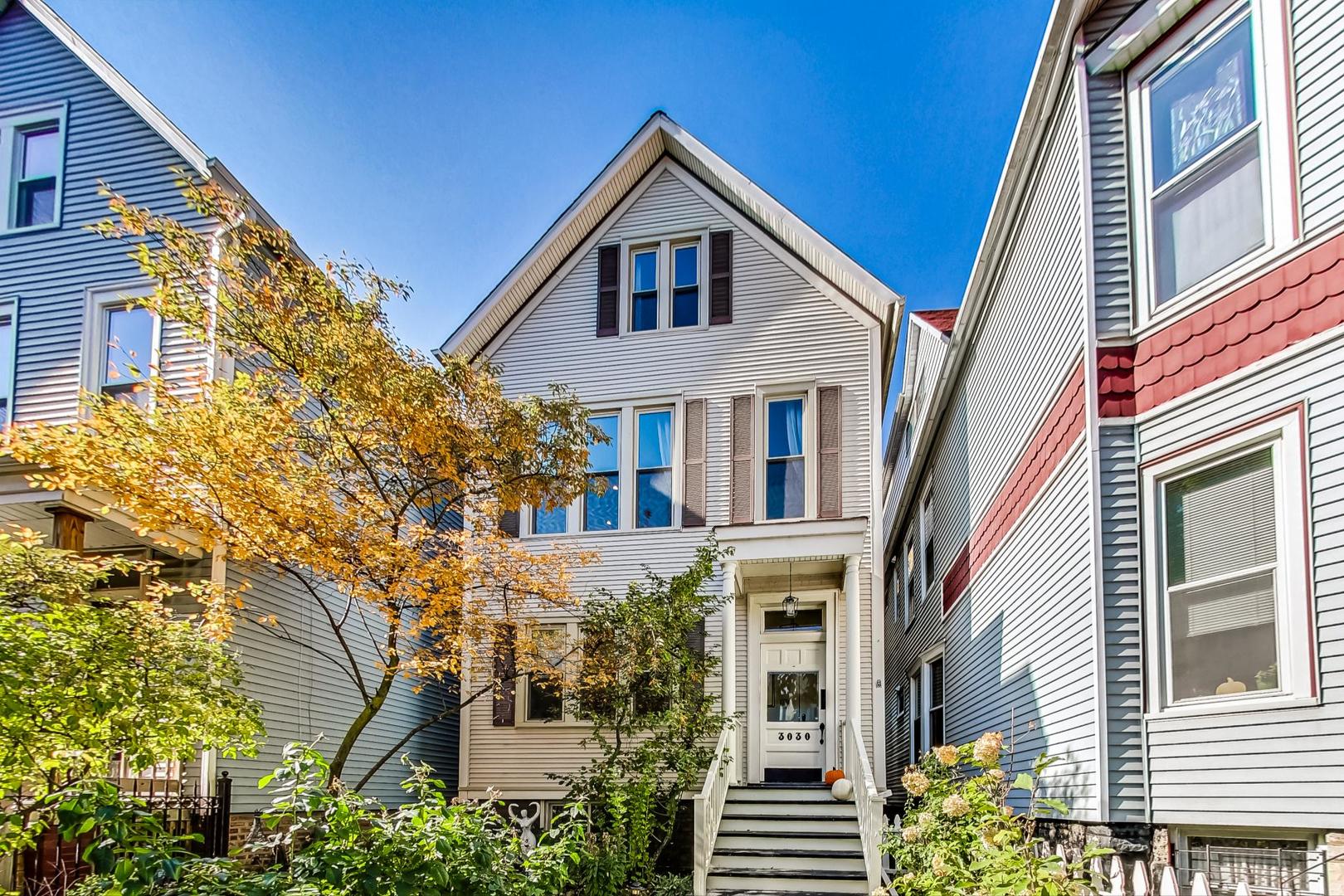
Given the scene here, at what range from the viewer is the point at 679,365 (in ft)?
46.4

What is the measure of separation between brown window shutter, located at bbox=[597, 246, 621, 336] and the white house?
0.08 ft

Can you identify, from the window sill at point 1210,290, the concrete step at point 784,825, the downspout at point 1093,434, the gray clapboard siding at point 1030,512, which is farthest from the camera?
the concrete step at point 784,825

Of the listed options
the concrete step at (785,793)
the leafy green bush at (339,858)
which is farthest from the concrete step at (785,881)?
the leafy green bush at (339,858)

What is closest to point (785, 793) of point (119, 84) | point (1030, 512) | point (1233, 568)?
point (1030, 512)

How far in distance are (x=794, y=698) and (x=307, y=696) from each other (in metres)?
6.53

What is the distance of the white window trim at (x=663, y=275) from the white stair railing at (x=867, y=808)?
20.1 feet

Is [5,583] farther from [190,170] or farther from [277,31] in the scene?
[277,31]

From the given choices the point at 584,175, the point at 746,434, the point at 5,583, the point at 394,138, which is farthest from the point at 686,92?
the point at 5,583

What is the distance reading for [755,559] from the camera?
1252cm

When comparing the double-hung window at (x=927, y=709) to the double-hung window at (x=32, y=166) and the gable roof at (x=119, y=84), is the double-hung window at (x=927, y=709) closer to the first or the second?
the gable roof at (x=119, y=84)

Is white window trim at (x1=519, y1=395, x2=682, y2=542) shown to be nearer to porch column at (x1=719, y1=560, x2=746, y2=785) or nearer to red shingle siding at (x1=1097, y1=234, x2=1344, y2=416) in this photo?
porch column at (x1=719, y1=560, x2=746, y2=785)

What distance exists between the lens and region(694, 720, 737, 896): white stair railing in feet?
32.8

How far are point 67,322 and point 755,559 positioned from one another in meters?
9.36

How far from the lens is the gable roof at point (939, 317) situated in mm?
17011
